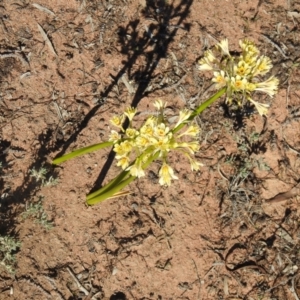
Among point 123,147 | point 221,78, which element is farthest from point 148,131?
point 221,78

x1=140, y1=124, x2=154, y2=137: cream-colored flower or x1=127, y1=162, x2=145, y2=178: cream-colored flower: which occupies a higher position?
x1=140, y1=124, x2=154, y2=137: cream-colored flower

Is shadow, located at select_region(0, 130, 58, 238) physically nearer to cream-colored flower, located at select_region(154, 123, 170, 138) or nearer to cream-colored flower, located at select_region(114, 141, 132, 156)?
cream-colored flower, located at select_region(114, 141, 132, 156)

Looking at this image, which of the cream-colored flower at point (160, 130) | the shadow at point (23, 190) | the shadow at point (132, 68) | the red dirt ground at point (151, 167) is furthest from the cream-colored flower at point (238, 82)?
the shadow at point (23, 190)

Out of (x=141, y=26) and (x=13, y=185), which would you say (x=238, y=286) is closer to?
(x=13, y=185)

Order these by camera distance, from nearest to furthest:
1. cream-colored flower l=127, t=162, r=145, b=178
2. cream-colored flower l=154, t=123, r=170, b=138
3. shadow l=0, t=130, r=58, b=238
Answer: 1. cream-colored flower l=154, t=123, r=170, b=138
2. cream-colored flower l=127, t=162, r=145, b=178
3. shadow l=0, t=130, r=58, b=238

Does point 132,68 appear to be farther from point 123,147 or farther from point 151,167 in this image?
point 123,147

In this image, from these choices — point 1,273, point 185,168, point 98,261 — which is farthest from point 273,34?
point 1,273

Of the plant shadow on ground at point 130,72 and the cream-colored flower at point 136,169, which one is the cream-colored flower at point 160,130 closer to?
the cream-colored flower at point 136,169

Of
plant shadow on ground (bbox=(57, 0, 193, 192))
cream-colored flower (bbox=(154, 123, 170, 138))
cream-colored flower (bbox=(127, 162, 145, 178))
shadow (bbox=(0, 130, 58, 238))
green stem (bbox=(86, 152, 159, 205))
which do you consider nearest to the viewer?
cream-colored flower (bbox=(154, 123, 170, 138))

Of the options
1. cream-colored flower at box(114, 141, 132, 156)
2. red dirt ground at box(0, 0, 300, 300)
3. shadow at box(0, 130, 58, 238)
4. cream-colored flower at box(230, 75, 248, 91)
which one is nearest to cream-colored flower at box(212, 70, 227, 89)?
cream-colored flower at box(230, 75, 248, 91)

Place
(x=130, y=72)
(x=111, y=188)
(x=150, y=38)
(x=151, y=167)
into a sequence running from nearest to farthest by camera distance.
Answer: (x=111, y=188) < (x=151, y=167) < (x=130, y=72) < (x=150, y=38)

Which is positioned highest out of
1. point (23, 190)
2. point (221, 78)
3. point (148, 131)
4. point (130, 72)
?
point (221, 78)
